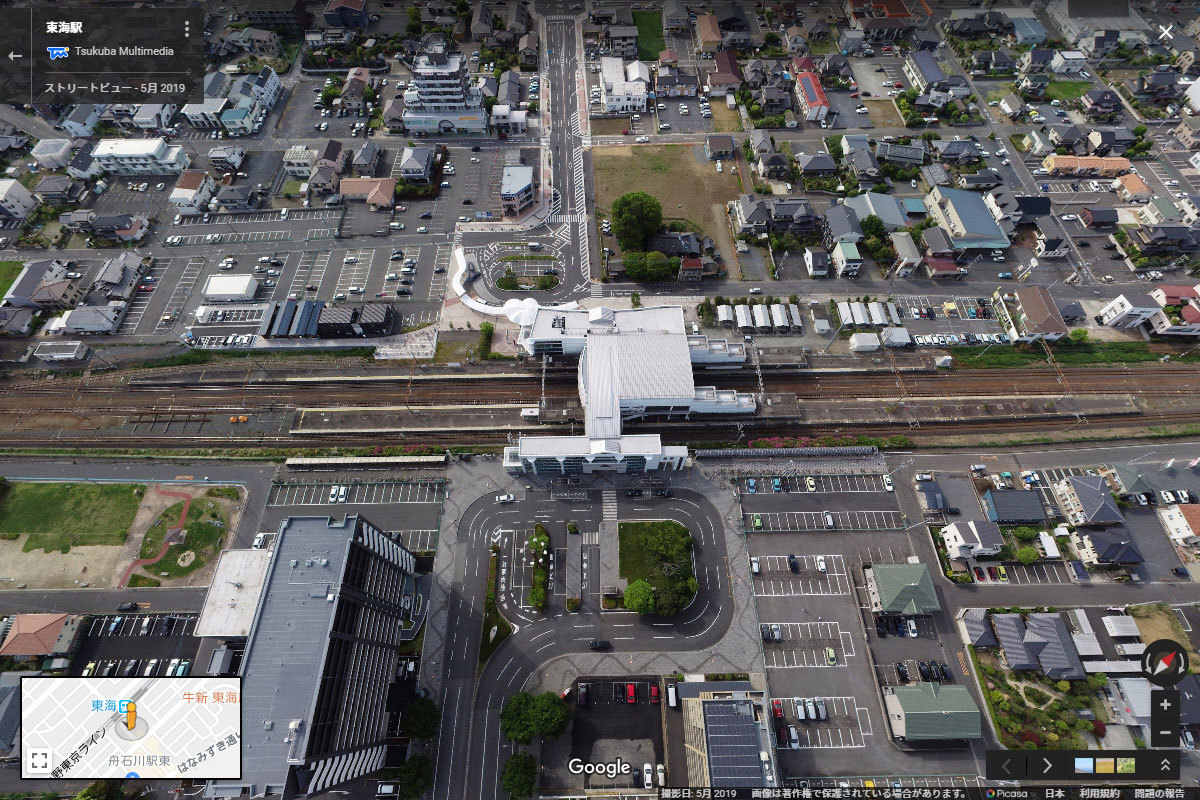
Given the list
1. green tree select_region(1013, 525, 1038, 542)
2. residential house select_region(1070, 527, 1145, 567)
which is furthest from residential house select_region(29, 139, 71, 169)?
residential house select_region(1070, 527, 1145, 567)

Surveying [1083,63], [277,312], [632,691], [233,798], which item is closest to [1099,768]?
[632,691]

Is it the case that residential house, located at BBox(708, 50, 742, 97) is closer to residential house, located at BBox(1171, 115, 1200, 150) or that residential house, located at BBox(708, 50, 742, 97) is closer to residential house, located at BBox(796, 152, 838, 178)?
residential house, located at BBox(796, 152, 838, 178)

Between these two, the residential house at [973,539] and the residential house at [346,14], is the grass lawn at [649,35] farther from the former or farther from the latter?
the residential house at [973,539]

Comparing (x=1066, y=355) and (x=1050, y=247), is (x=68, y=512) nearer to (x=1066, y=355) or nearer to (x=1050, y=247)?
(x=1066, y=355)

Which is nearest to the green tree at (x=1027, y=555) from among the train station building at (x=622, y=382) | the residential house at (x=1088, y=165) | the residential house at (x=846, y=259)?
the train station building at (x=622, y=382)

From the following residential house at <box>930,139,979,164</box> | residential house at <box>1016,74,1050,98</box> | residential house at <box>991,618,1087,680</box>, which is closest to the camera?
residential house at <box>991,618,1087,680</box>

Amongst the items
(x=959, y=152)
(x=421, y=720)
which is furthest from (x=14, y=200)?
(x=959, y=152)

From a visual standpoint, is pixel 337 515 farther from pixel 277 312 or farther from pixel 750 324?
pixel 750 324
